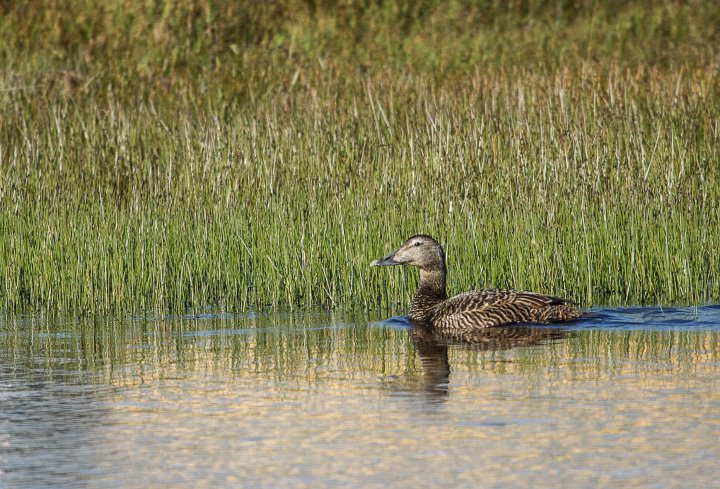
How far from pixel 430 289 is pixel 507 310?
1202 mm

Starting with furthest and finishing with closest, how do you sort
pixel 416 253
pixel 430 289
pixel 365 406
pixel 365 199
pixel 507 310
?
pixel 365 199
pixel 430 289
pixel 416 253
pixel 507 310
pixel 365 406

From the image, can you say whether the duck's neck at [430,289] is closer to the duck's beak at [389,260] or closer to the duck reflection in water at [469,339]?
the duck's beak at [389,260]

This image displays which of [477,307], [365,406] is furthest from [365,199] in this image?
[365,406]

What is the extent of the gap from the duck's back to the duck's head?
0.78 m

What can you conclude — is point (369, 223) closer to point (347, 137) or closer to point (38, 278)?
point (347, 137)

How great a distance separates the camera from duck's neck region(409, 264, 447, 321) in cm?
1108

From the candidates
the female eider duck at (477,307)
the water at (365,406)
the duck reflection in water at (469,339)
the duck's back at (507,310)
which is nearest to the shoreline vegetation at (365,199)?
the female eider duck at (477,307)

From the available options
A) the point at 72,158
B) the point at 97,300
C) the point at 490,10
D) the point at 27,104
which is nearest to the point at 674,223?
the point at 97,300

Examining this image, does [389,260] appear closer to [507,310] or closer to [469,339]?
[507,310]

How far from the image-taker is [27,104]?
1728 centimetres

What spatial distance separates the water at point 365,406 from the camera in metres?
5.61

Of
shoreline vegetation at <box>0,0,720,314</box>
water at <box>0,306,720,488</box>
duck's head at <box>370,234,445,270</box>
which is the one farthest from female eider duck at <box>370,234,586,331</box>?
shoreline vegetation at <box>0,0,720,314</box>

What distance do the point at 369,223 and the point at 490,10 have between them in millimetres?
14900

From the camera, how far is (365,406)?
6902 mm
